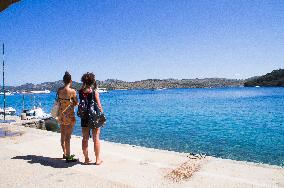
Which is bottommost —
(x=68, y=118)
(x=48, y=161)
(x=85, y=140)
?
(x=48, y=161)

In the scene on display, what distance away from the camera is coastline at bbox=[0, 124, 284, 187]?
5.70 m

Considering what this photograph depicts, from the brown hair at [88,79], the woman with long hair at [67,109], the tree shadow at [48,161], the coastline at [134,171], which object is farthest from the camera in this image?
the woman with long hair at [67,109]

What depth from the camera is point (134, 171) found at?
6488 millimetres

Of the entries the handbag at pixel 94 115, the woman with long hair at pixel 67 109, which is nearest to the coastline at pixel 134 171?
the woman with long hair at pixel 67 109

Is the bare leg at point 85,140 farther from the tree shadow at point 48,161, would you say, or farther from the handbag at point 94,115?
the tree shadow at point 48,161

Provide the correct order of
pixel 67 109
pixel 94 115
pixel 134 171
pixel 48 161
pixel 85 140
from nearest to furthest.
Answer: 1. pixel 134 171
2. pixel 94 115
3. pixel 85 140
4. pixel 67 109
5. pixel 48 161

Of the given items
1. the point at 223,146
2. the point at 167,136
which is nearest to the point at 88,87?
the point at 223,146

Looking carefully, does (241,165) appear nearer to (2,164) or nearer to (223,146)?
(2,164)

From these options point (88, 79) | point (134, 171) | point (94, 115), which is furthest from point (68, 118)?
point (134, 171)

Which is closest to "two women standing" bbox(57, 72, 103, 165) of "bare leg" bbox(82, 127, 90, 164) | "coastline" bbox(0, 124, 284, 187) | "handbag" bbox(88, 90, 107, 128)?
"bare leg" bbox(82, 127, 90, 164)

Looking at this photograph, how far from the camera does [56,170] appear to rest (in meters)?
6.60

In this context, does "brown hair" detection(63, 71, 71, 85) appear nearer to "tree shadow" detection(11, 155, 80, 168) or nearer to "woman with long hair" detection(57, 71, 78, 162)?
"woman with long hair" detection(57, 71, 78, 162)

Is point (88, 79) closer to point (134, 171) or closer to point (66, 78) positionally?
point (66, 78)

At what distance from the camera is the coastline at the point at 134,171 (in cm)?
570
